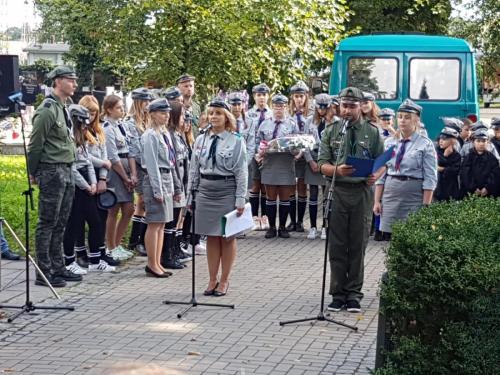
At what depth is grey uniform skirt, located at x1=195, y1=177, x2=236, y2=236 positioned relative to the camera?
9211 millimetres

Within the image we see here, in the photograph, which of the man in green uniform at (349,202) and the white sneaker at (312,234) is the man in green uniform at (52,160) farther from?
the white sneaker at (312,234)

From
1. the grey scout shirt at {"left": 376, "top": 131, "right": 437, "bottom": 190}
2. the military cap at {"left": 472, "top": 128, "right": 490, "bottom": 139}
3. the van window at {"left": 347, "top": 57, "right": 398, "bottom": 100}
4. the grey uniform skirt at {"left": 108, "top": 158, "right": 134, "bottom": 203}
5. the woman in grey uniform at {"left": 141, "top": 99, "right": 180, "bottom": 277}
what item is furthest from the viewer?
the van window at {"left": 347, "top": 57, "right": 398, "bottom": 100}

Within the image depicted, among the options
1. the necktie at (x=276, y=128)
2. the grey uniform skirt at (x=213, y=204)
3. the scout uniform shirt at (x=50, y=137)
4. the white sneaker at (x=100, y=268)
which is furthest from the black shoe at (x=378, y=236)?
the scout uniform shirt at (x=50, y=137)

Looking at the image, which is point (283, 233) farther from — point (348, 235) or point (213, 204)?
point (348, 235)

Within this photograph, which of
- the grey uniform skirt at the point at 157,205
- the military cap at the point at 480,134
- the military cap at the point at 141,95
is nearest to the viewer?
the grey uniform skirt at the point at 157,205

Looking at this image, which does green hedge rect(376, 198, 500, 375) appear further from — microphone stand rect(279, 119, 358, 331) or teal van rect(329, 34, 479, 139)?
teal van rect(329, 34, 479, 139)

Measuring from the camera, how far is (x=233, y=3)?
15344 mm

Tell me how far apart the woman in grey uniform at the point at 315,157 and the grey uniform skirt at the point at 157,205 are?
3414 millimetres

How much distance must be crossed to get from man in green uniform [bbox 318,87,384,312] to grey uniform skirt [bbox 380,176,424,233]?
80 cm

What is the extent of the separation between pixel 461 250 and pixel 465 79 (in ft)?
40.6

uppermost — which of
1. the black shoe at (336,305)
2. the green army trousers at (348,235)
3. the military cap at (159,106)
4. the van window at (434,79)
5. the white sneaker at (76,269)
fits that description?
the van window at (434,79)

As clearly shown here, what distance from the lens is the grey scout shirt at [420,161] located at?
386 inches

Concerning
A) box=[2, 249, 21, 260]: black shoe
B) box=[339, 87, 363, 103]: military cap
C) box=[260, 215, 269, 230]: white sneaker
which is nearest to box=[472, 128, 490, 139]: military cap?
box=[260, 215, 269, 230]: white sneaker

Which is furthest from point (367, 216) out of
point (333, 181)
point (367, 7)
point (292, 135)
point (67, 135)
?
point (367, 7)
